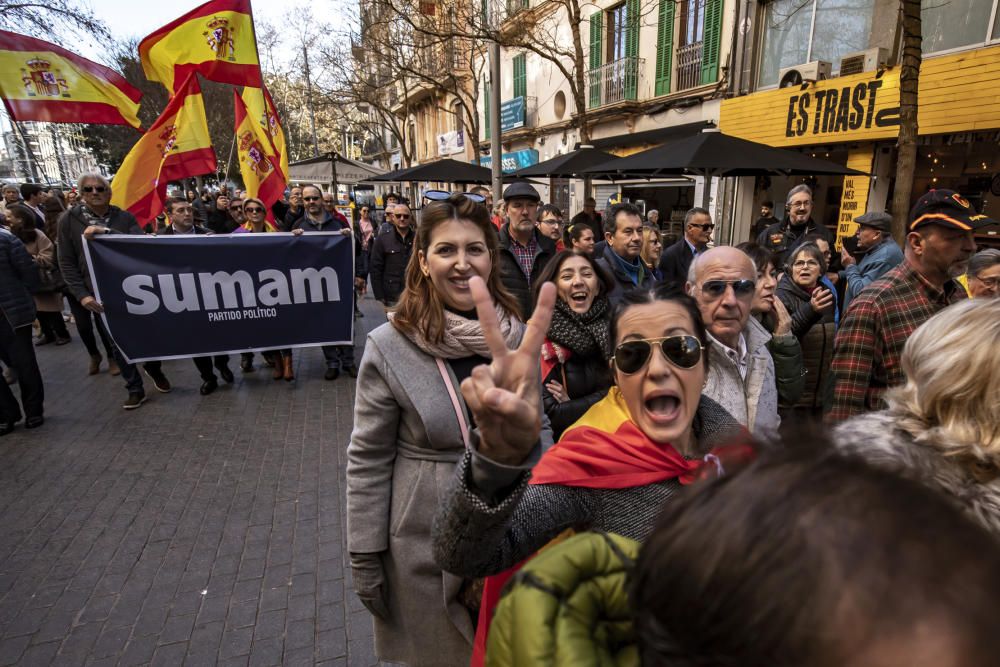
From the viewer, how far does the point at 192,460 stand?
174 inches

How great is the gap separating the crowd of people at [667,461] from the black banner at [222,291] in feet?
12.3

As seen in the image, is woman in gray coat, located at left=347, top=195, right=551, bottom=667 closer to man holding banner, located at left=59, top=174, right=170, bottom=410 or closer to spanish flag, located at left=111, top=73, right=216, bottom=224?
spanish flag, located at left=111, top=73, right=216, bottom=224

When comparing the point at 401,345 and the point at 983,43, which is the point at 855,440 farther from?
the point at 983,43

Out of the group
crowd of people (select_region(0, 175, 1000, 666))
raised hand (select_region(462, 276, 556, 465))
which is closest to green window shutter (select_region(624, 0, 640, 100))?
crowd of people (select_region(0, 175, 1000, 666))

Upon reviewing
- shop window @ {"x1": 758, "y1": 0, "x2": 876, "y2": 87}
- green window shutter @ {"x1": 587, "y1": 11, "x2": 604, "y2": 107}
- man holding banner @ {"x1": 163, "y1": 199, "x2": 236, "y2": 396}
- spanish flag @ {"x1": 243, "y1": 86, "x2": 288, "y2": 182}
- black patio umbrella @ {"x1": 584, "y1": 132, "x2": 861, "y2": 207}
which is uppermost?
green window shutter @ {"x1": 587, "y1": 11, "x2": 604, "y2": 107}

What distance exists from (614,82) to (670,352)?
55.6ft

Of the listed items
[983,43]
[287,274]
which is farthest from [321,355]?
[983,43]

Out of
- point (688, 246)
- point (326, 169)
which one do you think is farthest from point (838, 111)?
point (326, 169)

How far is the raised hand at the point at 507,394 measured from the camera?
102 centimetres

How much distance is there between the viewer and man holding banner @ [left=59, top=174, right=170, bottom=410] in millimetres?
5133

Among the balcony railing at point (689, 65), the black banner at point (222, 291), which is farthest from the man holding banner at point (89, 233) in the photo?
the balcony railing at point (689, 65)

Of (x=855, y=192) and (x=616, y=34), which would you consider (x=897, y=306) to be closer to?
(x=855, y=192)

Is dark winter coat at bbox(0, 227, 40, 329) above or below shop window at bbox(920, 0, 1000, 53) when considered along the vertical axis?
below

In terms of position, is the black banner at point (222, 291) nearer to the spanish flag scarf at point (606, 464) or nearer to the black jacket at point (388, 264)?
the black jacket at point (388, 264)
